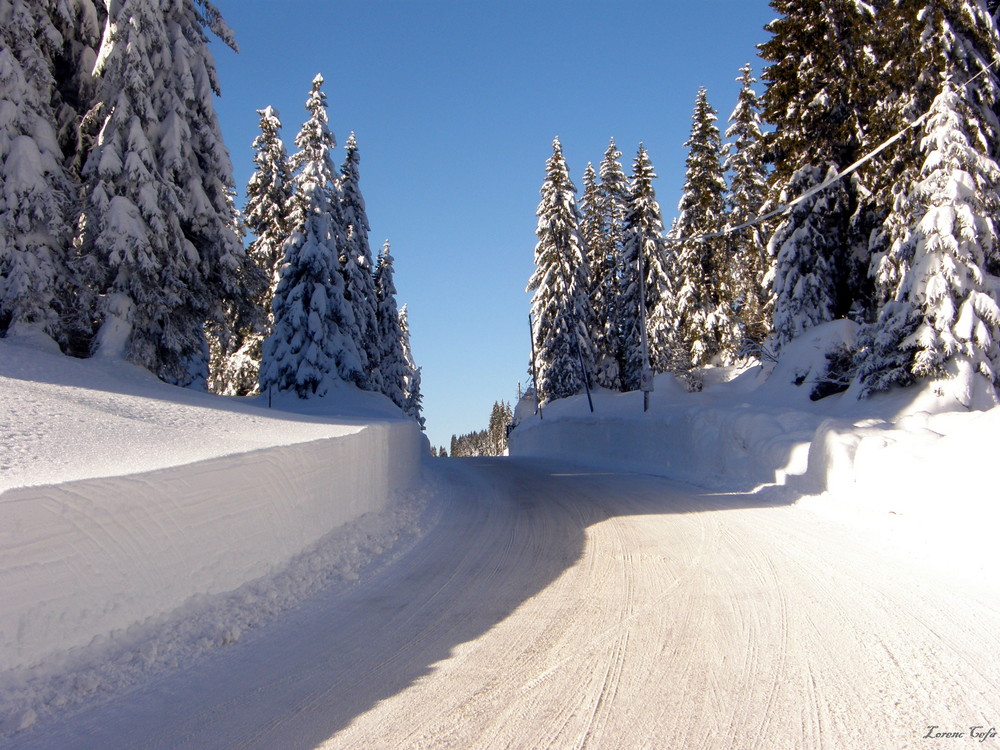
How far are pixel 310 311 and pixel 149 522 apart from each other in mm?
24058

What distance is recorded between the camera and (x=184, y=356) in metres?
15.6

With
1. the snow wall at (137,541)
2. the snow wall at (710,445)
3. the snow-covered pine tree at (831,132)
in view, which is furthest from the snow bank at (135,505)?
the snow-covered pine tree at (831,132)

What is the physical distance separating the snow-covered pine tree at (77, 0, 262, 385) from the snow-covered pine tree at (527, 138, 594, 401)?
2636cm

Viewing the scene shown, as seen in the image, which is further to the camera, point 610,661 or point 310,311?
point 310,311

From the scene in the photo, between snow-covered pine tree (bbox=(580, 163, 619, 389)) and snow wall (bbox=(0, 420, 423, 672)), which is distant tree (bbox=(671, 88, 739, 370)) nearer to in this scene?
snow-covered pine tree (bbox=(580, 163, 619, 389))

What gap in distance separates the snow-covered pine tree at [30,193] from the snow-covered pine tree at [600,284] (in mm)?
32231

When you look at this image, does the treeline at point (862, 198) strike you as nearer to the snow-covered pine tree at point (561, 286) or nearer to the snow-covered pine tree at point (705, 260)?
the snow-covered pine tree at point (705, 260)

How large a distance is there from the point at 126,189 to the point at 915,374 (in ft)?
56.6

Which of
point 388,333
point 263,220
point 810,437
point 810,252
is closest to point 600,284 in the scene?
point 388,333

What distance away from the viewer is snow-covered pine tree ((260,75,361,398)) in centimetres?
2764

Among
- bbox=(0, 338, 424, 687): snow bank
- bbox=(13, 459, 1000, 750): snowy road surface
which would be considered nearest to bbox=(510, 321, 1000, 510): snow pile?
bbox=(13, 459, 1000, 750): snowy road surface

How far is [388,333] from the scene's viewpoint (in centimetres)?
4272

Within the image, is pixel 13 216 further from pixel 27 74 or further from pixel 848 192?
pixel 848 192

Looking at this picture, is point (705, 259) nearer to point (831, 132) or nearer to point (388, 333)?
point (831, 132)
